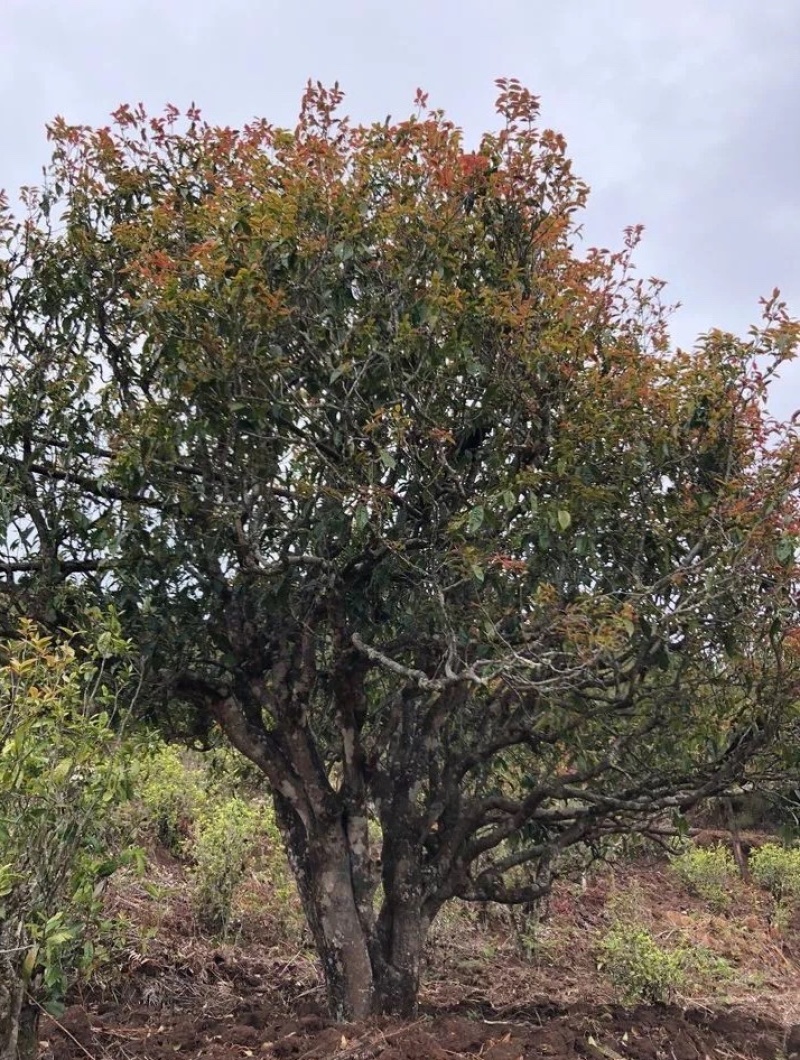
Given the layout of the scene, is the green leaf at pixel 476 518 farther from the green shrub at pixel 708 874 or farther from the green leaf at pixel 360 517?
the green shrub at pixel 708 874

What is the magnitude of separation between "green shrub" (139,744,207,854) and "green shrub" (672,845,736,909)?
231 inches

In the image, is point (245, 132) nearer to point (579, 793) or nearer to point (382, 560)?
point (382, 560)

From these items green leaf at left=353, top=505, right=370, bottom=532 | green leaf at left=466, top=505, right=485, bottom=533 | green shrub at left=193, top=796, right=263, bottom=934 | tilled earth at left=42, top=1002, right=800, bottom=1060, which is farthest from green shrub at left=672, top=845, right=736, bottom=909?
green leaf at left=353, top=505, right=370, bottom=532

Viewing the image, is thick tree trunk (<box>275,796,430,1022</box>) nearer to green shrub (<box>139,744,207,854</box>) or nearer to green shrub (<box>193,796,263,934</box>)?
green shrub (<box>193,796,263,934</box>)

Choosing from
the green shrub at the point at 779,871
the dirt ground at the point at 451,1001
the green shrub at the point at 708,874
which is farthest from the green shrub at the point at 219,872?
the green shrub at the point at 779,871

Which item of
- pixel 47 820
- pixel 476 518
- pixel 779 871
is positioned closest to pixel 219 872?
pixel 47 820

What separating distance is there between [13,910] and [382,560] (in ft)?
7.10

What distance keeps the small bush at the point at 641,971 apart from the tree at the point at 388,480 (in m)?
1.55

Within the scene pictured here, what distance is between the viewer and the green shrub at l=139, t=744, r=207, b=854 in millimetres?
8727

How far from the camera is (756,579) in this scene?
13.0ft

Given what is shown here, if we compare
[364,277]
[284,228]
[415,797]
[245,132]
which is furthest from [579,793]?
[245,132]

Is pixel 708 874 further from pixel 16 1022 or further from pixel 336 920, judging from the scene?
pixel 16 1022

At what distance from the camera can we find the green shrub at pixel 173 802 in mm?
8727

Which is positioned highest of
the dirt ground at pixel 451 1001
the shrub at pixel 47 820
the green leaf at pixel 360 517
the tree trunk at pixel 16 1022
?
the green leaf at pixel 360 517
